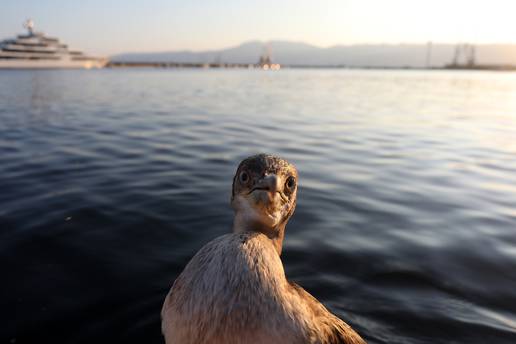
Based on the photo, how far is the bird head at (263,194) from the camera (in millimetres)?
2717

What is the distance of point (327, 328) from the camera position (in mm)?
2459

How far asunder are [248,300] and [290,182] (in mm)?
Result: 1090

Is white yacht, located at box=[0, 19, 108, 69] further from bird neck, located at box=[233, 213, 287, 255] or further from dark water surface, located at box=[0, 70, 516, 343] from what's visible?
bird neck, located at box=[233, 213, 287, 255]

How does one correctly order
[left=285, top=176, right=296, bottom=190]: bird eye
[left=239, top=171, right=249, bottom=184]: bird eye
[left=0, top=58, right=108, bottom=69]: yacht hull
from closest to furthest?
[left=239, top=171, right=249, bottom=184]: bird eye < [left=285, top=176, right=296, bottom=190]: bird eye < [left=0, top=58, right=108, bottom=69]: yacht hull

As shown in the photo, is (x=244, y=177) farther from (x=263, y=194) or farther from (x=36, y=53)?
(x=36, y=53)

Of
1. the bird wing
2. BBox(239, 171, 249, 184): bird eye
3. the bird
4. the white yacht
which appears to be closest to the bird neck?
the bird

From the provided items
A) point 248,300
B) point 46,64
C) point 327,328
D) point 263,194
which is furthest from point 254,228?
point 46,64

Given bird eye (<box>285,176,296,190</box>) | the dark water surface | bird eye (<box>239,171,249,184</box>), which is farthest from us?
the dark water surface

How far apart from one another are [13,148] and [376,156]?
404 inches

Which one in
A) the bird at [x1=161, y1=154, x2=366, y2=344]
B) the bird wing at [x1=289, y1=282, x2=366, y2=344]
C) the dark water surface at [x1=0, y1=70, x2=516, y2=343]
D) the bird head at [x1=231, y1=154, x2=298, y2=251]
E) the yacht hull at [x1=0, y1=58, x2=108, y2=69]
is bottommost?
the dark water surface at [x1=0, y1=70, x2=516, y2=343]

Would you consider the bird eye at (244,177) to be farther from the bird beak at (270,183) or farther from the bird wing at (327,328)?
the bird wing at (327,328)

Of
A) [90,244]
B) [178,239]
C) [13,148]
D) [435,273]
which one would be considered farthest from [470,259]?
[13,148]

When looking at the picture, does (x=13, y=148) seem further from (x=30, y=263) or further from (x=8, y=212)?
(x=30, y=263)

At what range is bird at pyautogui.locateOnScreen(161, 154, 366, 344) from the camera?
2.21m
